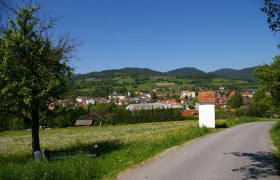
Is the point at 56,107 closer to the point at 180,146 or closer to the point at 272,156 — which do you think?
the point at 180,146

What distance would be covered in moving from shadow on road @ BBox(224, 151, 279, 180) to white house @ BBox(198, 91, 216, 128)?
50.3 feet

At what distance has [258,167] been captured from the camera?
1091cm

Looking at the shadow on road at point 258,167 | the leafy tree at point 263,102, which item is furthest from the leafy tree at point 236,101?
the shadow on road at point 258,167

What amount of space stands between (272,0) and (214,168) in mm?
5768

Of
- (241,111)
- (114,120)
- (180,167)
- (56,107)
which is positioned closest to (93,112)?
(114,120)

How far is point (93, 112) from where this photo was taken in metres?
90.0

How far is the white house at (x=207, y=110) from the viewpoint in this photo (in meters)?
29.4

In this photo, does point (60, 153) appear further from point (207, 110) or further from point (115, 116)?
point (115, 116)

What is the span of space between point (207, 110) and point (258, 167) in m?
18.7

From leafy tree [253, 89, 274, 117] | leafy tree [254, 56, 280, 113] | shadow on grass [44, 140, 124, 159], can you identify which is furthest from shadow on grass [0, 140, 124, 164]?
leafy tree [253, 89, 274, 117]

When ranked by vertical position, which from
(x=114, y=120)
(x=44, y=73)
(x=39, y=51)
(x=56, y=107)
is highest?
(x=39, y=51)

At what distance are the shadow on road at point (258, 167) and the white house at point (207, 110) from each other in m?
15.3

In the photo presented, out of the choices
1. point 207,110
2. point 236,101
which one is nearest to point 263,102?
point 207,110

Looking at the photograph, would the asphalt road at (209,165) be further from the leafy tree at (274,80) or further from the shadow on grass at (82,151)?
the leafy tree at (274,80)
